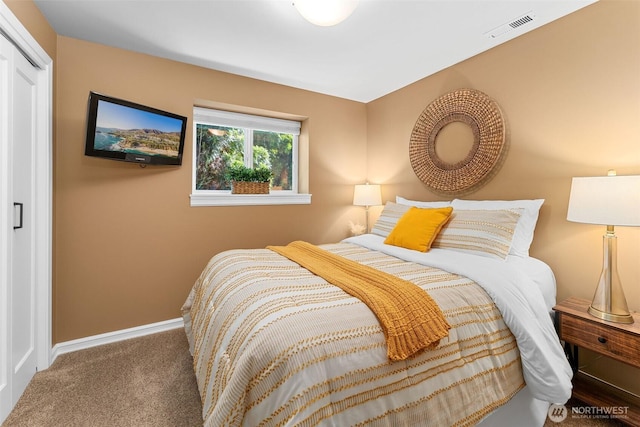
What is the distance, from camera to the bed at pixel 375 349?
0.97 metres

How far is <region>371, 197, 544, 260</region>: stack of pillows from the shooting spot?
2.00 meters

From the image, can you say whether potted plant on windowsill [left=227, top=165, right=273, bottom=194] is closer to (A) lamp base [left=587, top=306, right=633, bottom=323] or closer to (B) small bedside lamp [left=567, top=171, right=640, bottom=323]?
(B) small bedside lamp [left=567, top=171, right=640, bottom=323]

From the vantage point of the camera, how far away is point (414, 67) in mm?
2893

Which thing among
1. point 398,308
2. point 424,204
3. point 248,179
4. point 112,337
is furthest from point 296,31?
point 112,337

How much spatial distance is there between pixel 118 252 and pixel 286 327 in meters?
2.22

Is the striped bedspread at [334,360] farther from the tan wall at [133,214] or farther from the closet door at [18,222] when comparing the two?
the tan wall at [133,214]

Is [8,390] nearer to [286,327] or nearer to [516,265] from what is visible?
[286,327]

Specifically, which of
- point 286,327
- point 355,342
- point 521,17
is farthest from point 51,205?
point 521,17

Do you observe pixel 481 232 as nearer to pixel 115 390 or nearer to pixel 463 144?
pixel 463 144

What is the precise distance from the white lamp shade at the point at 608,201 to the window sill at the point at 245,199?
2.46 meters

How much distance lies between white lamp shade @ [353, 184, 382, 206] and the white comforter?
71.3 inches

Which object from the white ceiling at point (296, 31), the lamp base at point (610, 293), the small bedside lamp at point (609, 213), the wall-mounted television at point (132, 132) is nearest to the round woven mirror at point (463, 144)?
the white ceiling at point (296, 31)

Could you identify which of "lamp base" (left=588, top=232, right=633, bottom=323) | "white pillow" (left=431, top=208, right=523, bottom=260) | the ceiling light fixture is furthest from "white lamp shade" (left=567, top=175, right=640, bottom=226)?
the ceiling light fixture

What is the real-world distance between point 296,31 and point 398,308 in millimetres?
2158
